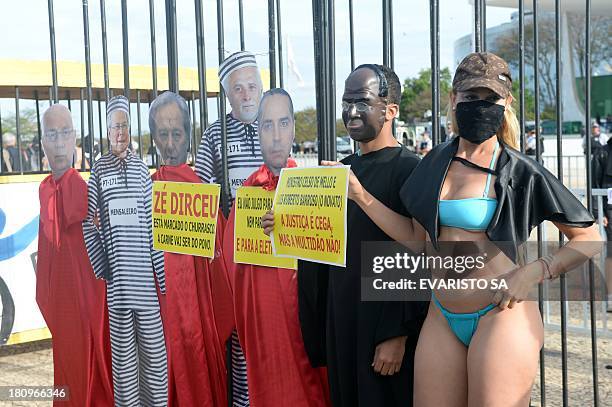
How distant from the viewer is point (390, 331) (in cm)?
314

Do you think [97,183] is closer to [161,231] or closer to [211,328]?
[161,231]

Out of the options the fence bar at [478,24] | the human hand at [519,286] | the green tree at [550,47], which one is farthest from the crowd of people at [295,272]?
the green tree at [550,47]

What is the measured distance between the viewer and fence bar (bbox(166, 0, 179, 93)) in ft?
14.7

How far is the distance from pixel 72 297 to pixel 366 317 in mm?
2756

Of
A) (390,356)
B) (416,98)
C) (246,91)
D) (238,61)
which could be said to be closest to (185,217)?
(246,91)

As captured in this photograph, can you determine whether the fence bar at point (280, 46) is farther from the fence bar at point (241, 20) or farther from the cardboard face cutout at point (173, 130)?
the cardboard face cutout at point (173, 130)

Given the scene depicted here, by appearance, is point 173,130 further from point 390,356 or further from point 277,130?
point 390,356

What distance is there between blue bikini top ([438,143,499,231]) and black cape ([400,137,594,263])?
2 centimetres

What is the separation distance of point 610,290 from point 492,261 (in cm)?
559

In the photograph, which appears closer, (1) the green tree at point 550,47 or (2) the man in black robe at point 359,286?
(2) the man in black robe at point 359,286

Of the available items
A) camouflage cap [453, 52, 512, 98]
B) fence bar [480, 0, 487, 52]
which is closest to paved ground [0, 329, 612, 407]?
fence bar [480, 0, 487, 52]

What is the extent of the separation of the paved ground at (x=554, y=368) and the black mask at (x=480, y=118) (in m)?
3.33

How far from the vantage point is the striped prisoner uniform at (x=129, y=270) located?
185 inches

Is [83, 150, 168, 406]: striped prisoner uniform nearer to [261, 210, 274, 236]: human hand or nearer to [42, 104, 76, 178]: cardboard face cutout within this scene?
[42, 104, 76, 178]: cardboard face cutout
